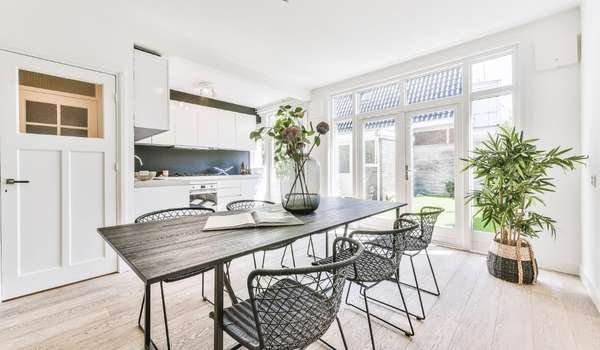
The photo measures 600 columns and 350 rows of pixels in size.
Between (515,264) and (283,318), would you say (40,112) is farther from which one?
(515,264)

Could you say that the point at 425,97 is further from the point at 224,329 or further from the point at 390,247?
the point at 224,329

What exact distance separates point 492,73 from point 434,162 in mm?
1220

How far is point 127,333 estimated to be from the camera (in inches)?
66.1

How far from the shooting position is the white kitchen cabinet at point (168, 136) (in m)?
4.42

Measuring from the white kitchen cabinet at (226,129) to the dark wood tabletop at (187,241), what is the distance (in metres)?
3.86

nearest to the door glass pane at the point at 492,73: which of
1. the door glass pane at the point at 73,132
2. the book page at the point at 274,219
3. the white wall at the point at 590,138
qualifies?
the white wall at the point at 590,138

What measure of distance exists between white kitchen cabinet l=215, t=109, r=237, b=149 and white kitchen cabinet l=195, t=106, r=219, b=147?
0.07m

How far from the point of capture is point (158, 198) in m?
3.00

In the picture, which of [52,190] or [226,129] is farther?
[226,129]

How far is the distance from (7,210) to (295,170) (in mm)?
2351

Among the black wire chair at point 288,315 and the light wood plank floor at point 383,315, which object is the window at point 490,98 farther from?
the black wire chair at point 288,315

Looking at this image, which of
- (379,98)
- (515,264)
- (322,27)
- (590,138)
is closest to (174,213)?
(322,27)

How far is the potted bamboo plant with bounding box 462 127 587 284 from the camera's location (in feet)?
7.43

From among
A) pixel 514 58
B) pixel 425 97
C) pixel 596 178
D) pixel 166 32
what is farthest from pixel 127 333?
pixel 514 58
